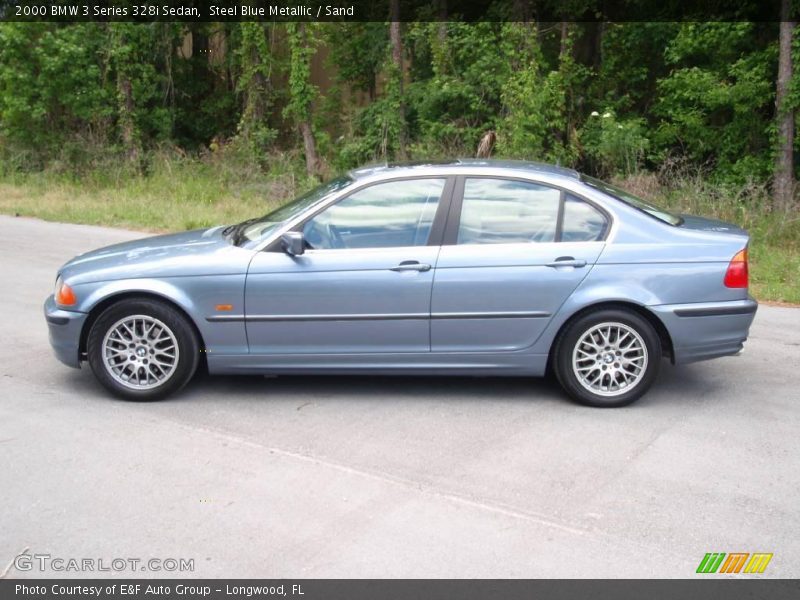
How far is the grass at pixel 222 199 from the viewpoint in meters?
12.2

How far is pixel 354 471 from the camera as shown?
5051 millimetres

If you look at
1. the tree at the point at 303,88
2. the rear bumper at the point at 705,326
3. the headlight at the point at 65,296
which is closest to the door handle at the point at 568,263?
the rear bumper at the point at 705,326

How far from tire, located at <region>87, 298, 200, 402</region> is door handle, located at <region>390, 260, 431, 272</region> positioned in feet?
4.78

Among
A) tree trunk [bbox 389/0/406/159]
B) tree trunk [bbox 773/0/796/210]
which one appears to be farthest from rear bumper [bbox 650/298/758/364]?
tree trunk [bbox 389/0/406/159]

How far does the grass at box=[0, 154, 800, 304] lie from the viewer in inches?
481

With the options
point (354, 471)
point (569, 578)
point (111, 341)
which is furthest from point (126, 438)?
point (569, 578)

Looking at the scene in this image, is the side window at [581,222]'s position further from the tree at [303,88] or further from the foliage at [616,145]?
the tree at [303,88]

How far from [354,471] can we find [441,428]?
87 centimetres

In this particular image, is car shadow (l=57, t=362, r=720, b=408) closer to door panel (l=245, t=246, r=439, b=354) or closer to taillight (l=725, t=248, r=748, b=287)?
door panel (l=245, t=246, r=439, b=354)

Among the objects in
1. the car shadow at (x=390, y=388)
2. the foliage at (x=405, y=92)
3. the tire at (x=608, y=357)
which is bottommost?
the car shadow at (x=390, y=388)

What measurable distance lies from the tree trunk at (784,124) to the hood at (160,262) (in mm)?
10517

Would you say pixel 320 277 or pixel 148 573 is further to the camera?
pixel 320 277

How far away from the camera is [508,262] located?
6.01 meters
